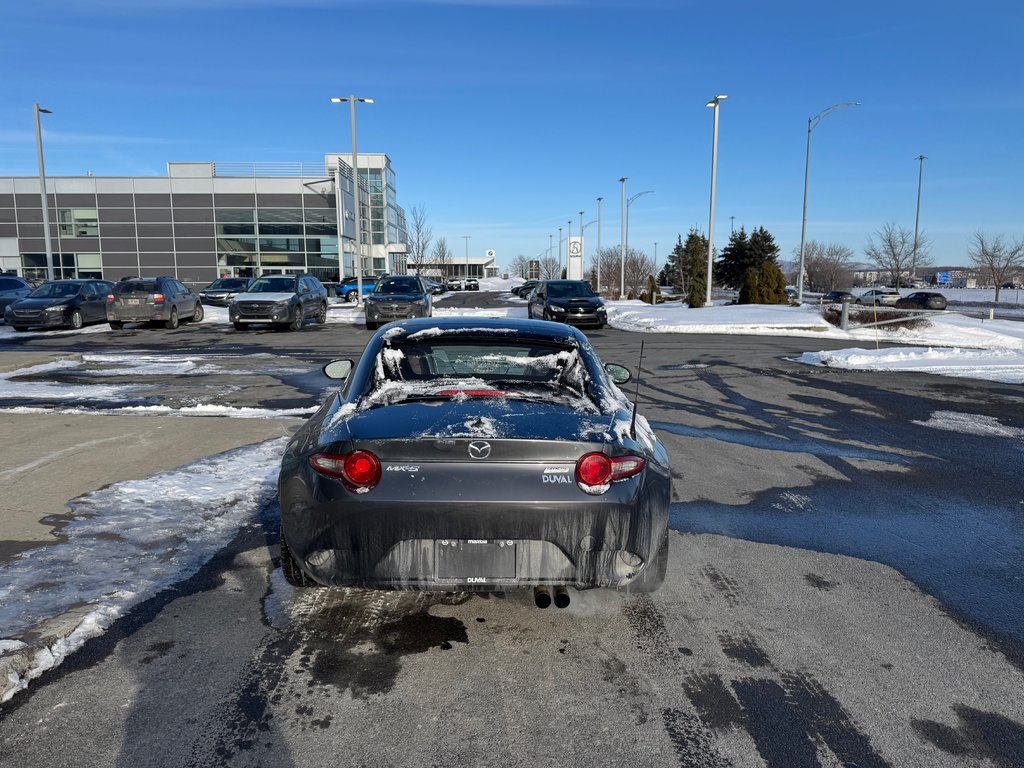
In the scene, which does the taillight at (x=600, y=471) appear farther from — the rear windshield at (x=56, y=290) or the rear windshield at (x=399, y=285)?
the rear windshield at (x=56, y=290)

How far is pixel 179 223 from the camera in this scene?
55.5m

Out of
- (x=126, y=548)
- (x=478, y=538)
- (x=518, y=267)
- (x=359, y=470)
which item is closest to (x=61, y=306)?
(x=126, y=548)

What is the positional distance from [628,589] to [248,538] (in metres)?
2.68

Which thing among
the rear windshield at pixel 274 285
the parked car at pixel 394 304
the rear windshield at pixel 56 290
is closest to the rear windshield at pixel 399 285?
the parked car at pixel 394 304

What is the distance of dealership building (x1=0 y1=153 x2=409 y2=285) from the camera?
54.8m

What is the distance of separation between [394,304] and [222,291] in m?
20.3

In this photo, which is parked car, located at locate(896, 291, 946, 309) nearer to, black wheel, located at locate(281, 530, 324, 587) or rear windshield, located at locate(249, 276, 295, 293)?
rear windshield, located at locate(249, 276, 295, 293)

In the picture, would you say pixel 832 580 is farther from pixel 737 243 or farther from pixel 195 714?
pixel 737 243

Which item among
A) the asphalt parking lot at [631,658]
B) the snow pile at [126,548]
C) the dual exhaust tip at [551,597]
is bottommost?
the asphalt parking lot at [631,658]

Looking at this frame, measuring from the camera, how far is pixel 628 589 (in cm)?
351

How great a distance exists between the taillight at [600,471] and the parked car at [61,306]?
2442cm

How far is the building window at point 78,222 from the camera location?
180 ft

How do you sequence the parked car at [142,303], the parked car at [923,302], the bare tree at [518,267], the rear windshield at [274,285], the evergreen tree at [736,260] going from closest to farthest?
the parked car at [142,303] < the rear windshield at [274,285] < the parked car at [923,302] < the evergreen tree at [736,260] < the bare tree at [518,267]

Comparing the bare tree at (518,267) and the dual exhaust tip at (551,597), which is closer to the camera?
the dual exhaust tip at (551,597)
